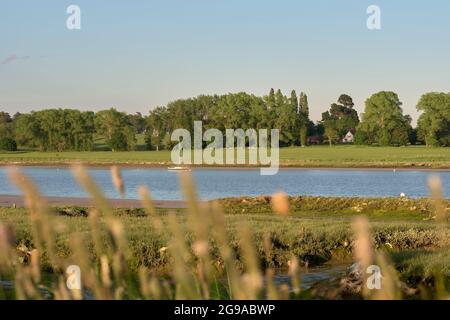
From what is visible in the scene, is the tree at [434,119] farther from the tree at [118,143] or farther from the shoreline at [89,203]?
the shoreline at [89,203]

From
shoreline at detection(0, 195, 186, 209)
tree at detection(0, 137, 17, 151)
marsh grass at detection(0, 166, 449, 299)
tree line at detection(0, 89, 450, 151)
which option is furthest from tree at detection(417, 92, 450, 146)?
marsh grass at detection(0, 166, 449, 299)

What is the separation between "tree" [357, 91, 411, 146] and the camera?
14125 centimetres

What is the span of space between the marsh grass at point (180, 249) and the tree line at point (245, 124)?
409ft

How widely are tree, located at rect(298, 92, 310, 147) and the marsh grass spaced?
417ft

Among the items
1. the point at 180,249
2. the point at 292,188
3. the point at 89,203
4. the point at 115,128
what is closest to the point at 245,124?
the point at 115,128

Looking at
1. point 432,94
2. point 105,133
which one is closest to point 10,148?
point 105,133

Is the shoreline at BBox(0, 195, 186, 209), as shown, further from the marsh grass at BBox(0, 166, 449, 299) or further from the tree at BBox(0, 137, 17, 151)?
the tree at BBox(0, 137, 17, 151)

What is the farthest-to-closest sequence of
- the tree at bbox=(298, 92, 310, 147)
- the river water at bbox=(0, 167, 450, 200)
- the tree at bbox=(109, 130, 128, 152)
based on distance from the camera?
the tree at bbox=(298, 92, 310, 147) < the tree at bbox=(109, 130, 128, 152) < the river water at bbox=(0, 167, 450, 200)

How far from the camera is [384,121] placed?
487 feet

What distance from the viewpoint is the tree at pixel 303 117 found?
151m
